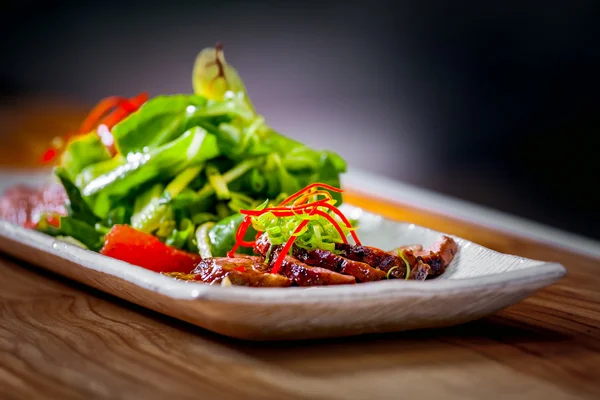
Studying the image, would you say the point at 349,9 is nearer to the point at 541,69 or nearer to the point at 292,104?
the point at 292,104

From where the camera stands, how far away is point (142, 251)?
232 cm

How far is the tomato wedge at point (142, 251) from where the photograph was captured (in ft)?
7.59

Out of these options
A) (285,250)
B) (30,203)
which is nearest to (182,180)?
(30,203)

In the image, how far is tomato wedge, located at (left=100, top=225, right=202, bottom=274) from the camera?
7.59ft

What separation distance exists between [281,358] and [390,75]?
238 inches

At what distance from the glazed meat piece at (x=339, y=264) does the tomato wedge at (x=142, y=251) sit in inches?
21.9

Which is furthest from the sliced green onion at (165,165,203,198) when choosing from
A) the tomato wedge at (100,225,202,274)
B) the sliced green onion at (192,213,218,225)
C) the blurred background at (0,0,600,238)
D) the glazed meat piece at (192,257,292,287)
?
the blurred background at (0,0,600,238)

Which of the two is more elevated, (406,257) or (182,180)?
(182,180)

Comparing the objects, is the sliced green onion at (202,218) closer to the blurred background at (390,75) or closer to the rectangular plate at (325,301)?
the rectangular plate at (325,301)

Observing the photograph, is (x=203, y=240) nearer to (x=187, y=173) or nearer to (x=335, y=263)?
(x=187, y=173)

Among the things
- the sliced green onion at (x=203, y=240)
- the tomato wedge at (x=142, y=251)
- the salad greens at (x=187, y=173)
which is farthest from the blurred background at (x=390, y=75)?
the tomato wedge at (x=142, y=251)

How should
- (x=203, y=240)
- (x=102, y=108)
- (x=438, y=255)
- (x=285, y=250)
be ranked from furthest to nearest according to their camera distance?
1. (x=102, y=108)
2. (x=203, y=240)
3. (x=438, y=255)
4. (x=285, y=250)

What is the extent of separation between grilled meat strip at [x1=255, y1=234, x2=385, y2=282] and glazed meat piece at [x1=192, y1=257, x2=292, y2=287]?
0.12 metres

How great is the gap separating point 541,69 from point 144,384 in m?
5.32
